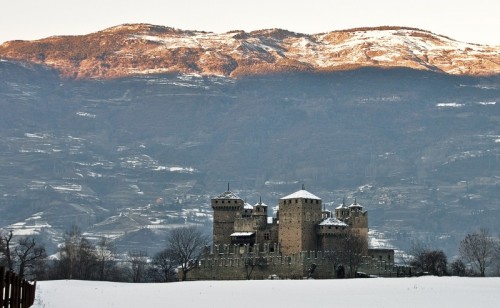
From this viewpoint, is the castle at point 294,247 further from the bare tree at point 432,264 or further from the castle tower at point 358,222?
the bare tree at point 432,264

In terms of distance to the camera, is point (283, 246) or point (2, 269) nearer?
point (2, 269)

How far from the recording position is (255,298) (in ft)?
229

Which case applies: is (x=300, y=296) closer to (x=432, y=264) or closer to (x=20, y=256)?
(x=20, y=256)

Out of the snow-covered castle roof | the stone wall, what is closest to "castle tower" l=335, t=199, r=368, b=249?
the snow-covered castle roof

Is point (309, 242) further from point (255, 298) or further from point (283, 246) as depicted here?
point (255, 298)

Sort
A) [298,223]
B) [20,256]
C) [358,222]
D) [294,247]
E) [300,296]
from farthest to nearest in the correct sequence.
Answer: [358,222] → [294,247] → [298,223] → [20,256] → [300,296]

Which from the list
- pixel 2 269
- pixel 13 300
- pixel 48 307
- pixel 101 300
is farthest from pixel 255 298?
pixel 2 269

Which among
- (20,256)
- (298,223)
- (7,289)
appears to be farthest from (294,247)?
(7,289)

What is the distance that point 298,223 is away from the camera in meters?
140

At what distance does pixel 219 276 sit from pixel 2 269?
111876mm

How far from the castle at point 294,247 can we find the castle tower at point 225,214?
3686mm

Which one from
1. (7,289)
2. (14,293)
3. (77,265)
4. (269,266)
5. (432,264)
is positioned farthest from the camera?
(77,265)

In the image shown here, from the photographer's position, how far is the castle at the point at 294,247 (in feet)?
449

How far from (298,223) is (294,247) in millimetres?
3132
